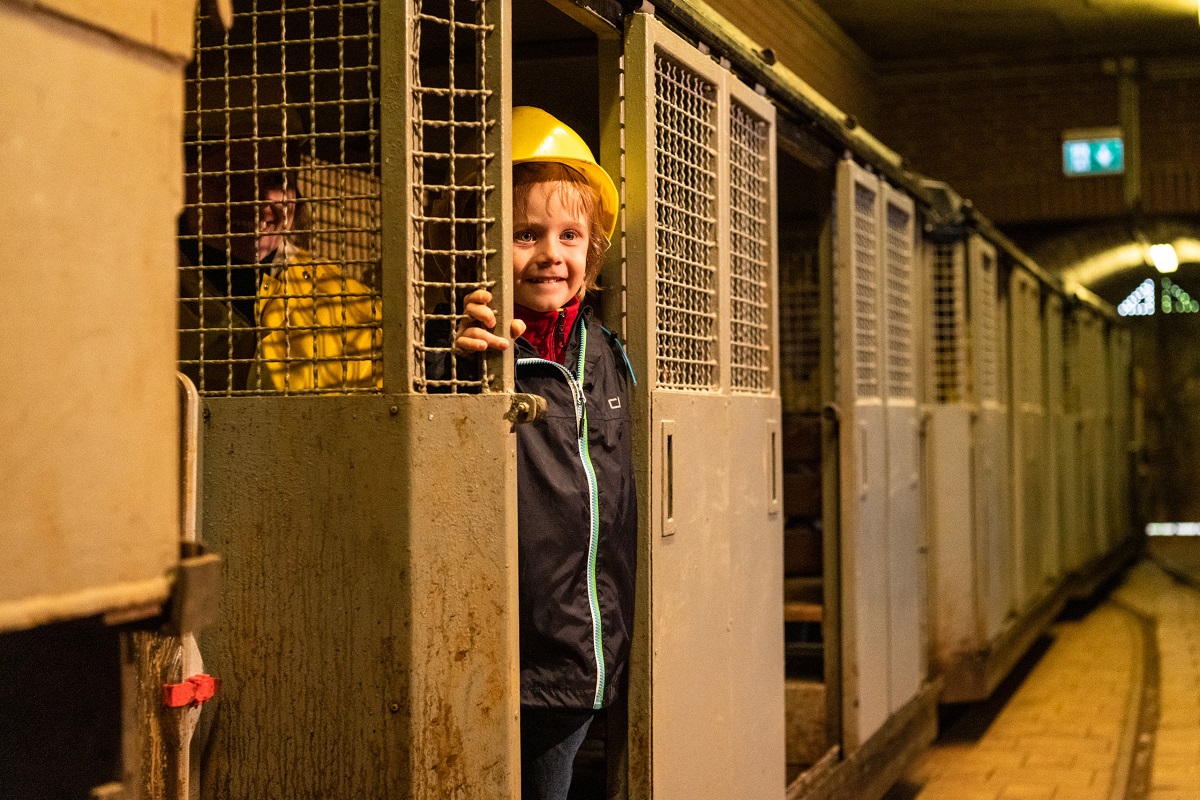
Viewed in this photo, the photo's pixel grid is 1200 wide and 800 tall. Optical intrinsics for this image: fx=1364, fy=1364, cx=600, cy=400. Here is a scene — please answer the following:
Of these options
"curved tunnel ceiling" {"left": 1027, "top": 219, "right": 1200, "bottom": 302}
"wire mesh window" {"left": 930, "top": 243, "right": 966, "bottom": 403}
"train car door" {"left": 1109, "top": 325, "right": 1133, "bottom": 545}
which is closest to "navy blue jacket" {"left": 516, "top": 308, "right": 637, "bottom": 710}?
"wire mesh window" {"left": 930, "top": 243, "right": 966, "bottom": 403}

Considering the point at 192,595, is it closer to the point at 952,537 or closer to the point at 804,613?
the point at 804,613

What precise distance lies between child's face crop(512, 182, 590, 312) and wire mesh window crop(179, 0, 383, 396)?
33 centimetres

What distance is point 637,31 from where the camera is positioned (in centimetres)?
280

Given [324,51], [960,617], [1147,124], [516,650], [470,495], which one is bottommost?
[960,617]

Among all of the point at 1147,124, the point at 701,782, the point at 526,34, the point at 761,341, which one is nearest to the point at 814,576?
the point at 761,341

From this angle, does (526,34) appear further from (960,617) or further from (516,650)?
(960,617)

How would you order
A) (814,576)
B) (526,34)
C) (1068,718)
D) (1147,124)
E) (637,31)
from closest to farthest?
(637,31), (526,34), (814,576), (1068,718), (1147,124)

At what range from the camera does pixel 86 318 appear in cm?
111

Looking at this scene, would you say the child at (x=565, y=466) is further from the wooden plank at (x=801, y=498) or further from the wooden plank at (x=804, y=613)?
the wooden plank at (x=801, y=498)

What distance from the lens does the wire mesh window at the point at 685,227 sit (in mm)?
2955

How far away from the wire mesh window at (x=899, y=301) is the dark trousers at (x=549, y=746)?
2871 millimetres

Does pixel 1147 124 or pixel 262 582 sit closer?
pixel 262 582

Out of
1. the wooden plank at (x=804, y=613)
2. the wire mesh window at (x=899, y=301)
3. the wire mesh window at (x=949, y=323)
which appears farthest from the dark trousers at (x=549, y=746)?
the wire mesh window at (x=949, y=323)

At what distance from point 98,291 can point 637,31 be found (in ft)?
6.15
